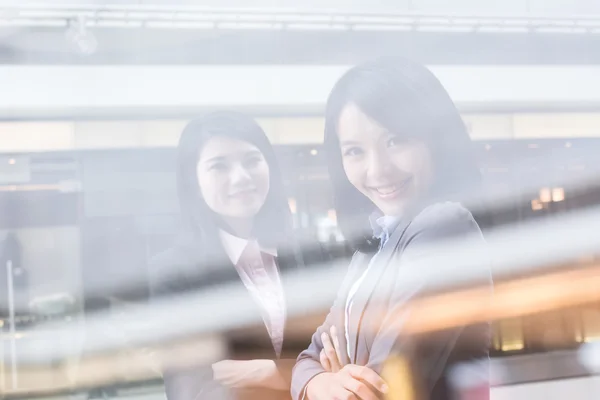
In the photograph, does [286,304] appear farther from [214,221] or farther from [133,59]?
[133,59]

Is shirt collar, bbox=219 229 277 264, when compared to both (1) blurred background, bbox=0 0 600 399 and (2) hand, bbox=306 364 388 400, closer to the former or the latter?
(1) blurred background, bbox=0 0 600 399

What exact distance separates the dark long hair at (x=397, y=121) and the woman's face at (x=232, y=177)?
0.23 meters

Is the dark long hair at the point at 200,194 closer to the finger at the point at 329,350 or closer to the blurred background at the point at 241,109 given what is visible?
the blurred background at the point at 241,109

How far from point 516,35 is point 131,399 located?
67.0 inches

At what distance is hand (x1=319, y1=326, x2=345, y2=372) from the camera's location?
1919 millimetres

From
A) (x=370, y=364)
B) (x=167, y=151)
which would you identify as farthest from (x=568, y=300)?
(x=167, y=151)

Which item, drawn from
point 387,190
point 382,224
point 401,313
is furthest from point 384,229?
point 401,313

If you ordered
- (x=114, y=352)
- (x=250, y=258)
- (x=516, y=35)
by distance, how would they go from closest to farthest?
(x=114, y=352) < (x=250, y=258) < (x=516, y=35)

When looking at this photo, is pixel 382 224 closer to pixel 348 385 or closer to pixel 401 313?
pixel 401 313

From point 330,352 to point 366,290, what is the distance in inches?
8.8

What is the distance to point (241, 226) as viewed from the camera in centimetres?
190

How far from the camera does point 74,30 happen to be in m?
1.79

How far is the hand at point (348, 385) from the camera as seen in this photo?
187 centimetres

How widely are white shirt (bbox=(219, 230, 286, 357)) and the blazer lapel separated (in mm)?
219
